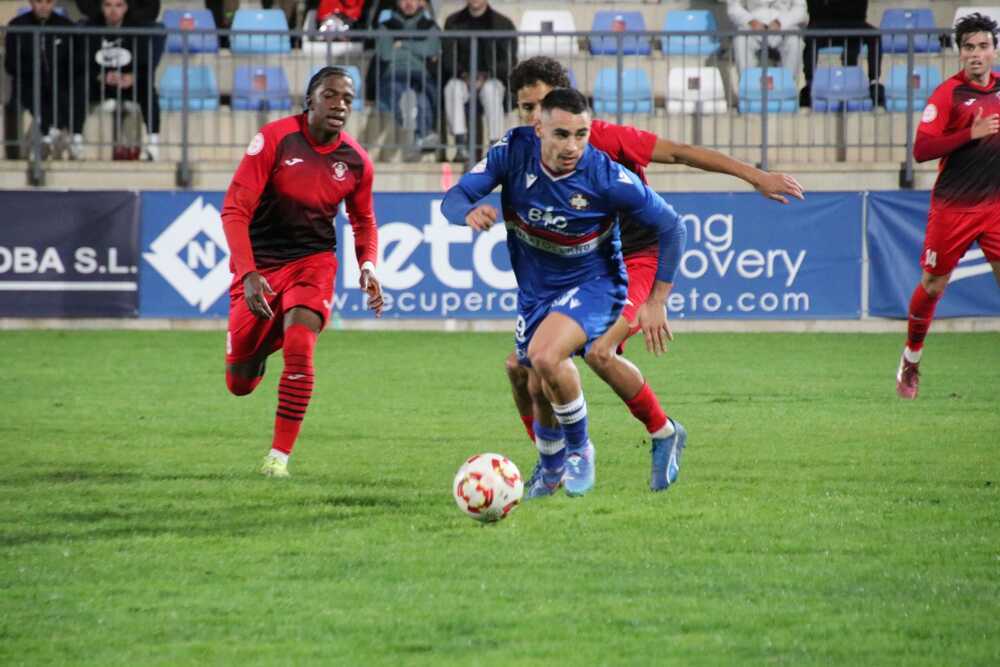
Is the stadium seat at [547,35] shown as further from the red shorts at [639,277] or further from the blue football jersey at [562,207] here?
the blue football jersey at [562,207]

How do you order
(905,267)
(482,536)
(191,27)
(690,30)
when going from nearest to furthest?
(482,536) → (905,267) → (690,30) → (191,27)

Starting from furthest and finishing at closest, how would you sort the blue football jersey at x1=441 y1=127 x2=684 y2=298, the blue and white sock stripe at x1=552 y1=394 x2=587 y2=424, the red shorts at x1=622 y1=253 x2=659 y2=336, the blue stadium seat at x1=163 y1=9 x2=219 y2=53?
the blue stadium seat at x1=163 y1=9 x2=219 y2=53
the red shorts at x1=622 y1=253 x2=659 y2=336
the blue and white sock stripe at x1=552 y1=394 x2=587 y2=424
the blue football jersey at x1=441 y1=127 x2=684 y2=298

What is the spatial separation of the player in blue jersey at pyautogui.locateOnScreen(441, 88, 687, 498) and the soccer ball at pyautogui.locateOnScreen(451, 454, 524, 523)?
644mm

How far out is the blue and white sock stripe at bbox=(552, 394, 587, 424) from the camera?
24.5 feet

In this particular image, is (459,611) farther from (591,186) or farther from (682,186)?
(682,186)

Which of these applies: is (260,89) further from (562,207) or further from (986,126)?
(562,207)

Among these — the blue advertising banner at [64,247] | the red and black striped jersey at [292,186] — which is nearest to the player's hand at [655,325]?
the red and black striped jersey at [292,186]

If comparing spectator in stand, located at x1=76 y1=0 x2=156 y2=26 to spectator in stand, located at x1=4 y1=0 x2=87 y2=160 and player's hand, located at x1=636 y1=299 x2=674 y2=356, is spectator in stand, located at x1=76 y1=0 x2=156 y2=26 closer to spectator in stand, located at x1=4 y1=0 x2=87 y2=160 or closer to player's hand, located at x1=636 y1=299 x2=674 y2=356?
spectator in stand, located at x1=4 y1=0 x2=87 y2=160

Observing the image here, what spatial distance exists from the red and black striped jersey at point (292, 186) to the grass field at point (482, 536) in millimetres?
1211

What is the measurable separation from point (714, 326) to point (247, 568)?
12463 millimetres

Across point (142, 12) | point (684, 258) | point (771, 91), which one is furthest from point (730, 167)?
point (142, 12)

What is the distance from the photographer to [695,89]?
736 inches

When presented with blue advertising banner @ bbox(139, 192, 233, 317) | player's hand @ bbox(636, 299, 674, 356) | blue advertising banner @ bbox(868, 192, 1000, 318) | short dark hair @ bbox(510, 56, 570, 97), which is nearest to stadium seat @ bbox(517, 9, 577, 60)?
blue advertising banner @ bbox(868, 192, 1000, 318)

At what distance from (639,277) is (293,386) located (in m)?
1.89
